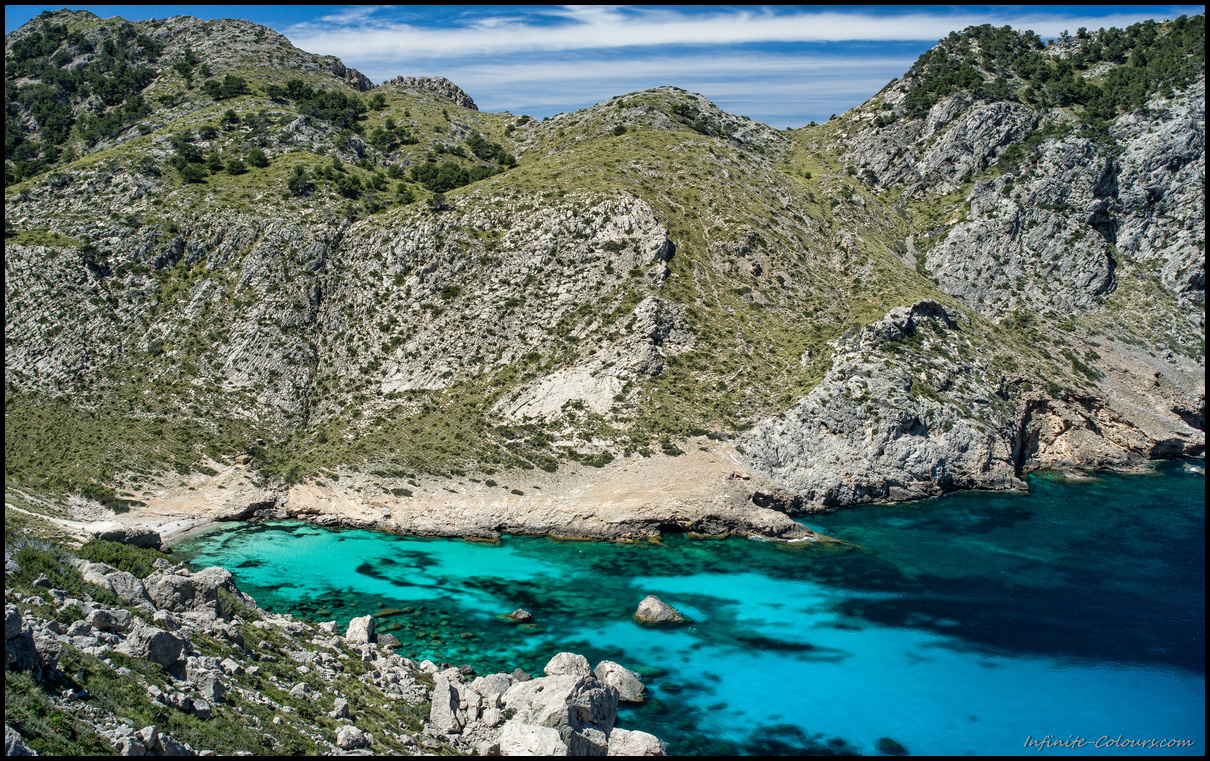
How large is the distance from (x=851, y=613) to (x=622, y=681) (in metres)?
18.4

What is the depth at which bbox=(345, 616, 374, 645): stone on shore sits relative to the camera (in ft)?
119

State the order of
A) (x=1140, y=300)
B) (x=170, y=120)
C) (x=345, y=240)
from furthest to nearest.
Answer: (x=170, y=120) → (x=1140, y=300) → (x=345, y=240)

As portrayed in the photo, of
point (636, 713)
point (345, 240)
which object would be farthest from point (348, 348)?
point (636, 713)

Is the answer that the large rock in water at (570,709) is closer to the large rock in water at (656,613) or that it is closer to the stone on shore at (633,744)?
the stone on shore at (633,744)

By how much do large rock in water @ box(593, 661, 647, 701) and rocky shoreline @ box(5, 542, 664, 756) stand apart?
0.07m

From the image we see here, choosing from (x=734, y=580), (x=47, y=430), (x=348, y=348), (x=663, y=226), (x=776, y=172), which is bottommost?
(x=734, y=580)

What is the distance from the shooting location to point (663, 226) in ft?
273

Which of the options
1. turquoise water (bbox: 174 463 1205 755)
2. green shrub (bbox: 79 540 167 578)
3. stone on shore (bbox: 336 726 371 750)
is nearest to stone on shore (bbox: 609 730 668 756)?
turquoise water (bbox: 174 463 1205 755)

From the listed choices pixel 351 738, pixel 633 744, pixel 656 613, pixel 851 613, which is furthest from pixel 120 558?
pixel 851 613

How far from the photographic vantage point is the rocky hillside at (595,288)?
215ft

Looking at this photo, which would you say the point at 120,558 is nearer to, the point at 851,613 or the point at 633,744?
the point at 633,744

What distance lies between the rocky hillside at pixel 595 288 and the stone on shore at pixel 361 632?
22.2 meters

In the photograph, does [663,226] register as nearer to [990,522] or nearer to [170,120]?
[990,522]

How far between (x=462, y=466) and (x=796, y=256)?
50966mm
